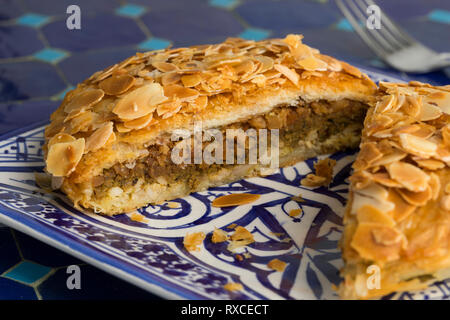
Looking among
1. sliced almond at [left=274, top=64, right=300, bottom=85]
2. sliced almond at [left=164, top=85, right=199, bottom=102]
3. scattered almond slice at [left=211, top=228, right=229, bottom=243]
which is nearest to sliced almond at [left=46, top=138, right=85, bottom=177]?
sliced almond at [left=164, top=85, right=199, bottom=102]

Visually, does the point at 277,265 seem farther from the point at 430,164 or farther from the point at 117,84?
the point at 117,84

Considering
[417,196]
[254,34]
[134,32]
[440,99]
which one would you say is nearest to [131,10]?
[134,32]

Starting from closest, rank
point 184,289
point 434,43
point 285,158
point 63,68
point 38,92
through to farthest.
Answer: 1. point 184,289
2. point 285,158
3. point 38,92
4. point 63,68
5. point 434,43

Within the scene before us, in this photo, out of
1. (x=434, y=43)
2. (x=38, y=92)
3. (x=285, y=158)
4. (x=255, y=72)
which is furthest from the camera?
(x=434, y=43)

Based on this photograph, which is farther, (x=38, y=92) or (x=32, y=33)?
(x=32, y=33)

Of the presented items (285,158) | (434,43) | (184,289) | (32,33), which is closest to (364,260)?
(184,289)

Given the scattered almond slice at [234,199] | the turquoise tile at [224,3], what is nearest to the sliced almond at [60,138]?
the scattered almond slice at [234,199]

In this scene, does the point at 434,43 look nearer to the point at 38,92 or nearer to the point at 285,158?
the point at 285,158
